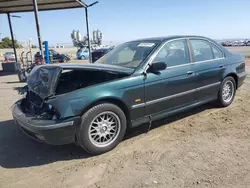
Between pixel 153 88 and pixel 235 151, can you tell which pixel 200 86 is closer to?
pixel 153 88

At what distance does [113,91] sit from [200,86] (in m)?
2.00

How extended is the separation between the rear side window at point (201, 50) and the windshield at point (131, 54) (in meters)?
0.90

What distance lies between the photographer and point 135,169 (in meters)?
2.91

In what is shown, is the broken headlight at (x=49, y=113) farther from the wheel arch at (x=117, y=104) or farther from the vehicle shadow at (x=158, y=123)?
the vehicle shadow at (x=158, y=123)

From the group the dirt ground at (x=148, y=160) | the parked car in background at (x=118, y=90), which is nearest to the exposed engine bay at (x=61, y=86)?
the parked car in background at (x=118, y=90)

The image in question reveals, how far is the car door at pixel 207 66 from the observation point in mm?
4430

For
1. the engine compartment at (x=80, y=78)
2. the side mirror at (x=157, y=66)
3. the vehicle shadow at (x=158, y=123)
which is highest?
the side mirror at (x=157, y=66)

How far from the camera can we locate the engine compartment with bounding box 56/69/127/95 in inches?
139

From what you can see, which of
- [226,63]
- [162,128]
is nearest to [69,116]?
[162,128]

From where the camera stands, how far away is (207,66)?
4559 mm

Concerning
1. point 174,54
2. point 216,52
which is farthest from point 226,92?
point 174,54

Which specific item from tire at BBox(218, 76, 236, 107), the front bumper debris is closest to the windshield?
the front bumper debris

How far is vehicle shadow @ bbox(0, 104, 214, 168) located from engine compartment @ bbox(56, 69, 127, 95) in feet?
2.99

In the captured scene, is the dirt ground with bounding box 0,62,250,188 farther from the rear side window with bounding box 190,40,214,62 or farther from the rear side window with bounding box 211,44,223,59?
the rear side window with bounding box 211,44,223,59
